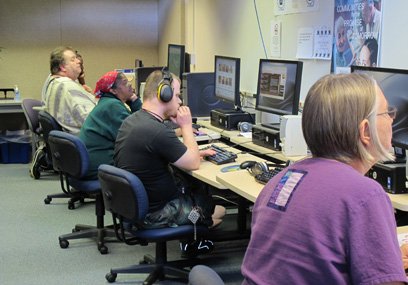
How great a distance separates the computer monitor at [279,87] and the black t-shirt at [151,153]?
0.95 metres

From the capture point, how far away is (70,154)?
334 cm

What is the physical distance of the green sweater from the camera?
3.54 metres

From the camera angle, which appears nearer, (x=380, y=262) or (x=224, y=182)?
(x=380, y=262)

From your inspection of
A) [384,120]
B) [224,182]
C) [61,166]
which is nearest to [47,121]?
[61,166]

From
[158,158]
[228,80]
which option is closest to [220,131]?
[228,80]

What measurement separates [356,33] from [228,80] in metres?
1.19

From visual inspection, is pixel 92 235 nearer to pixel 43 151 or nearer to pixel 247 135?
pixel 247 135

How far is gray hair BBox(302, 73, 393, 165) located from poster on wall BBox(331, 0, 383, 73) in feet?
6.93

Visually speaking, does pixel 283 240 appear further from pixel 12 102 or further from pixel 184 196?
pixel 12 102

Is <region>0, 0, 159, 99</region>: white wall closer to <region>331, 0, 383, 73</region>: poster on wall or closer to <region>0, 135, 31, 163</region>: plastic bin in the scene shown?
<region>0, 135, 31, 163</region>: plastic bin

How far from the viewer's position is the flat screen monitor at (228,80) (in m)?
4.11

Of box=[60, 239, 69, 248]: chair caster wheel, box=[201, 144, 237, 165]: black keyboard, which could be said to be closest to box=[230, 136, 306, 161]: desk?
box=[201, 144, 237, 165]: black keyboard

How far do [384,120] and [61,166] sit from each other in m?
2.55

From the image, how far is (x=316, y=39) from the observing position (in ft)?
12.4
